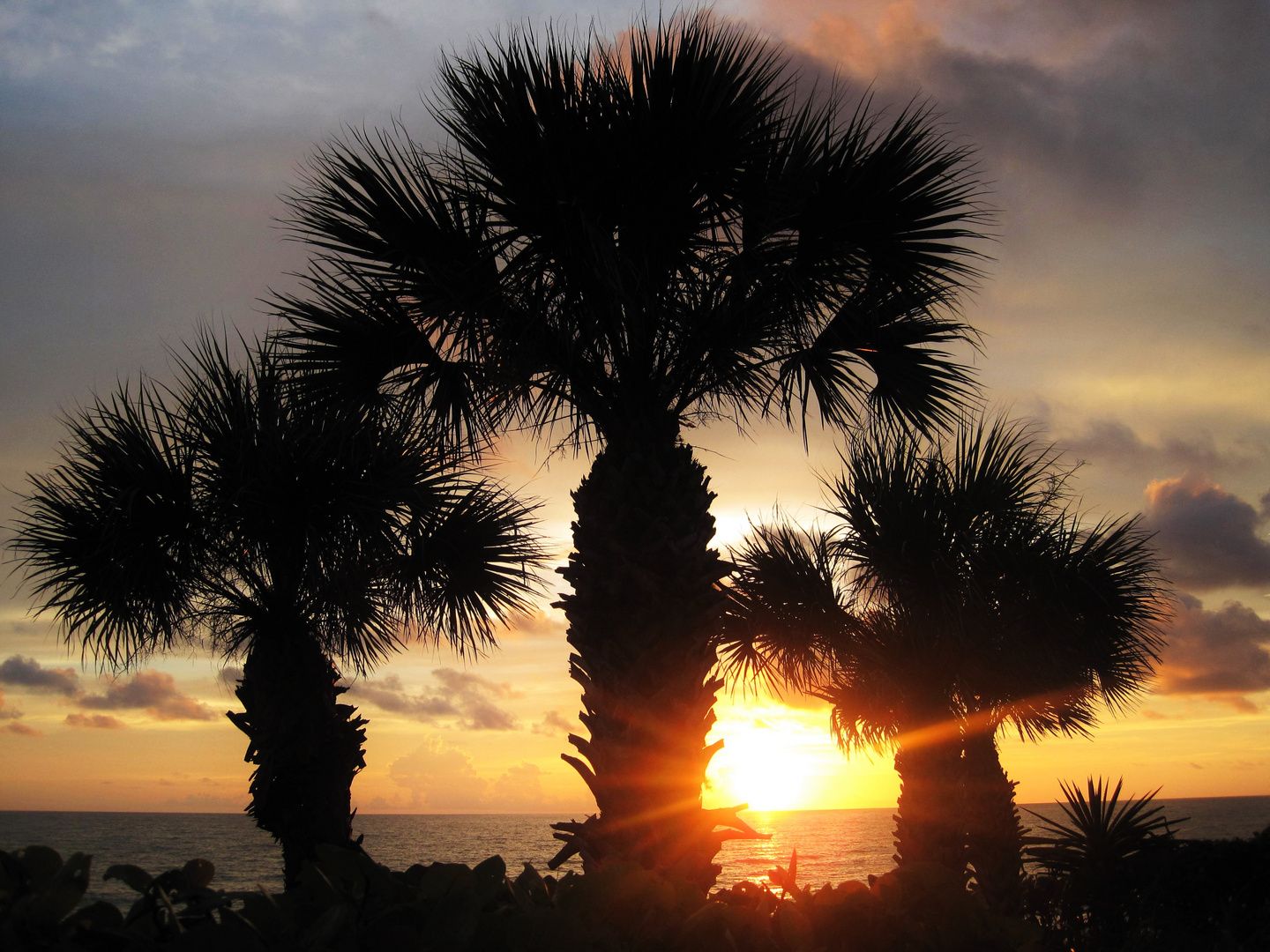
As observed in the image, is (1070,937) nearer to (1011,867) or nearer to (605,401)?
(1011,867)

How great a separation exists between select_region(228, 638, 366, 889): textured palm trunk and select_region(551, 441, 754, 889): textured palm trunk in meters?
4.89

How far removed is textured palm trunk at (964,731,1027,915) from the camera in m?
10.1

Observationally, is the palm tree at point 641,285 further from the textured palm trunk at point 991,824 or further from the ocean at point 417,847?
the ocean at point 417,847

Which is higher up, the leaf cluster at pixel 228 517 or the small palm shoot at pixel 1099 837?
the leaf cluster at pixel 228 517

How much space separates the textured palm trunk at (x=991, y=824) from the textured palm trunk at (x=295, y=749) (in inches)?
287

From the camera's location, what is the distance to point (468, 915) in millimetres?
1181

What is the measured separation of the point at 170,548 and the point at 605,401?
19.9 feet

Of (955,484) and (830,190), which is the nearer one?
(830,190)

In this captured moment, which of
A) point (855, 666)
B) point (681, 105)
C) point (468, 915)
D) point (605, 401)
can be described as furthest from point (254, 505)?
point (468, 915)

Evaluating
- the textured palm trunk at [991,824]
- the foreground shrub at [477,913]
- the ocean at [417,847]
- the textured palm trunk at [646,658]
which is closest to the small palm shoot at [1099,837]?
the textured palm trunk at [991,824]

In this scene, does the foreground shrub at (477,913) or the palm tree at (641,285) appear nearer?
the foreground shrub at (477,913)

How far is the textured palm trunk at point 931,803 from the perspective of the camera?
10.3 m

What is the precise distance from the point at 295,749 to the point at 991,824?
26.7 feet

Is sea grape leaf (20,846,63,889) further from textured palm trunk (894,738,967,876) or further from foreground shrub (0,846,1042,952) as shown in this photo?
textured palm trunk (894,738,967,876)
